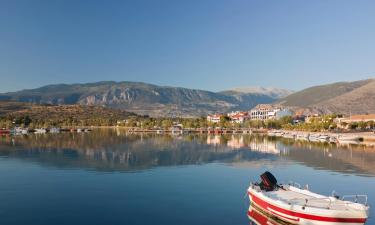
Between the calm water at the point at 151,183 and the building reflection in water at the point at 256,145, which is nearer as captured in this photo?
the calm water at the point at 151,183

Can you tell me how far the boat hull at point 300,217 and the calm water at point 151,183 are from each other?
2.45 m

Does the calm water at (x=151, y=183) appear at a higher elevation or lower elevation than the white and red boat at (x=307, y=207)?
lower

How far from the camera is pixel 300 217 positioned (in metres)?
30.5


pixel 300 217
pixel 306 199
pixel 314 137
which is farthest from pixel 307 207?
pixel 314 137

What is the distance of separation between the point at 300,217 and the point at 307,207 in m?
0.98

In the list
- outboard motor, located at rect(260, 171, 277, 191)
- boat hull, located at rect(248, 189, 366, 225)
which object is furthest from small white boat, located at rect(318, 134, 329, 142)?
boat hull, located at rect(248, 189, 366, 225)

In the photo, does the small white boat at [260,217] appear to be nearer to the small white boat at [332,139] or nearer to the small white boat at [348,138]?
the small white boat at [348,138]

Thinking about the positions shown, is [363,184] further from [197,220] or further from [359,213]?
[197,220]

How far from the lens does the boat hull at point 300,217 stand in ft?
95.8

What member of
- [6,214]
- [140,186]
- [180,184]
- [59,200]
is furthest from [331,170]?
[6,214]

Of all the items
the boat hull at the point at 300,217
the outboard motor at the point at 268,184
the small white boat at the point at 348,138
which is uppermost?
the small white boat at the point at 348,138

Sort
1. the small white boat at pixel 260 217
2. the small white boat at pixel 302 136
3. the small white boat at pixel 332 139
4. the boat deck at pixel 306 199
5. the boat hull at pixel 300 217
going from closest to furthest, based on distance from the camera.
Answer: the boat hull at pixel 300 217 → the boat deck at pixel 306 199 → the small white boat at pixel 260 217 → the small white boat at pixel 332 139 → the small white boat at pixel 302 136

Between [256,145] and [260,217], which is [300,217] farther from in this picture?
[256,145]

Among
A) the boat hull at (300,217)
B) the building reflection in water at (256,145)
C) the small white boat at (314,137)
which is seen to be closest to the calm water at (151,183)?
the boat hull at (300,217)
